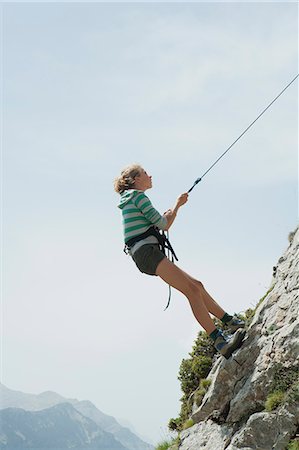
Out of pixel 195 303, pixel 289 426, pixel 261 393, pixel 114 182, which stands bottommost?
pixel 289 426

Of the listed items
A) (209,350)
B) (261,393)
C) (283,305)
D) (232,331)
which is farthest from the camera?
(209,350)

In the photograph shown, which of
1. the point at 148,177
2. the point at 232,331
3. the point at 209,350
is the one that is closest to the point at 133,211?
the point at 148,177

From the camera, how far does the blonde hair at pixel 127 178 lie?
11.3 m

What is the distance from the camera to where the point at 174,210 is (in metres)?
11.2

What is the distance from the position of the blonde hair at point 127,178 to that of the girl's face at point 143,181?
6 cm

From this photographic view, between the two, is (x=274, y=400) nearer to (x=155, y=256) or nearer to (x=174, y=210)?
(x=155, y=256)

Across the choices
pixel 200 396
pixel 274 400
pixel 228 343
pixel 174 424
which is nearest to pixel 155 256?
pixel 228 343

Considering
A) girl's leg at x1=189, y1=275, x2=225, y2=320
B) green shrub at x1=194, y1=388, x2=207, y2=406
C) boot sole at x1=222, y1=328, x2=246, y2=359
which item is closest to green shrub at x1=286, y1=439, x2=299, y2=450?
boot sole at x1=222, y1=328, x2=246, y2=359

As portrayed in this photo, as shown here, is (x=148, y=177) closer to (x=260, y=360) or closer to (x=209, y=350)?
(x=260, y=360)

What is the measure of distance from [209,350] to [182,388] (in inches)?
53.4

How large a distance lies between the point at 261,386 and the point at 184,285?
2312mm

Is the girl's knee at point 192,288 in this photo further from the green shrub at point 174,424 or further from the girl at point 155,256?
the green shrub at point 174,424

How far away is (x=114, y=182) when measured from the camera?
458 inches

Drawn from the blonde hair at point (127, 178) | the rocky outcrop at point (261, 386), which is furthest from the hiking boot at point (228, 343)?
the blonde hair at point (127, 178)
